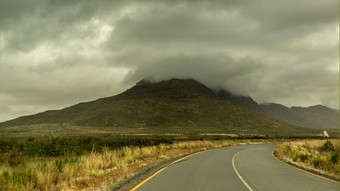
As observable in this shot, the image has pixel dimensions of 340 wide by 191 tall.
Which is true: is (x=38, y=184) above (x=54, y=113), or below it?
below

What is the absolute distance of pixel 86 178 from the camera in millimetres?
9742

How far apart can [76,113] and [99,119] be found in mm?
33909

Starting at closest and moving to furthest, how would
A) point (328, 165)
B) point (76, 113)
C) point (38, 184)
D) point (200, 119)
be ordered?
point (38, 184)
point (328, 165)
point (200, 119)
point (76, 113)

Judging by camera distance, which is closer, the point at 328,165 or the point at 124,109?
the point at 328,165

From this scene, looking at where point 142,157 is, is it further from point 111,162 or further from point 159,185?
point 159,185

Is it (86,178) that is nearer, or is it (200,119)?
(86,178)

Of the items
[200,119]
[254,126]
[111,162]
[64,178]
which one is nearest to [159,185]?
[64,178]

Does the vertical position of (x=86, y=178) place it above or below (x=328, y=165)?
above

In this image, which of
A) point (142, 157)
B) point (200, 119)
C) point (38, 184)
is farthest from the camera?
point (200, 119)

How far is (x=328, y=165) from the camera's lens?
533 inches

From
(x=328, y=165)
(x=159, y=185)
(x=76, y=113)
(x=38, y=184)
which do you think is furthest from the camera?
(x=76, y=113)

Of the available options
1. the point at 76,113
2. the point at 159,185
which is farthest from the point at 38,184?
the point at 76,113

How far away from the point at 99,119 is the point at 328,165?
144 metres

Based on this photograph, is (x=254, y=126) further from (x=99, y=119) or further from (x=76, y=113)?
(x=76, y=113)
